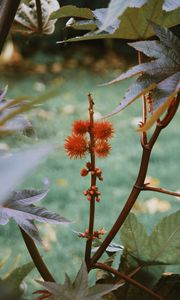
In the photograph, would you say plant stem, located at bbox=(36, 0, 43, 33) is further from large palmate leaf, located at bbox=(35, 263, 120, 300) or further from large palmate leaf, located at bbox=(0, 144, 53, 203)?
large palmate leaf, located at bbox=(0, 144, 53, 203)

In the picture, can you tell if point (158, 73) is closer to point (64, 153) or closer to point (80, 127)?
point (80, 127)

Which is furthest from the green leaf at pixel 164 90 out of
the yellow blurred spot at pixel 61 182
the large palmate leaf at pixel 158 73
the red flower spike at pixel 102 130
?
the yellow blurred spot at pixel 61 182

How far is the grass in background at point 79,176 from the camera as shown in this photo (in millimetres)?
1851

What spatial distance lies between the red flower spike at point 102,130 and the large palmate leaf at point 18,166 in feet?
1.18

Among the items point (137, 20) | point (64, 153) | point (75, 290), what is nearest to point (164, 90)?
point (137, 20)

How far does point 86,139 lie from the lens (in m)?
0.65

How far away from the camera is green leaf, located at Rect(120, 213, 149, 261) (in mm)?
696

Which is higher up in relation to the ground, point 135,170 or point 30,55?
point 30,55

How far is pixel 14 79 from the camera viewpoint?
14.1ft

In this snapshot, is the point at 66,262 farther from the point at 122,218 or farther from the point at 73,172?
the point at 122,218

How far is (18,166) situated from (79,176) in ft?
7.37

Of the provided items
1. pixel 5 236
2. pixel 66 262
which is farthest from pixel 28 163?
pixel 5 236

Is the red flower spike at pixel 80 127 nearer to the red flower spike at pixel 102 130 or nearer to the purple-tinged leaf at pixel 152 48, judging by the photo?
the red flower spike at pixel 102 130

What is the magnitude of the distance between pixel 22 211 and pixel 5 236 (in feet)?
4.13
